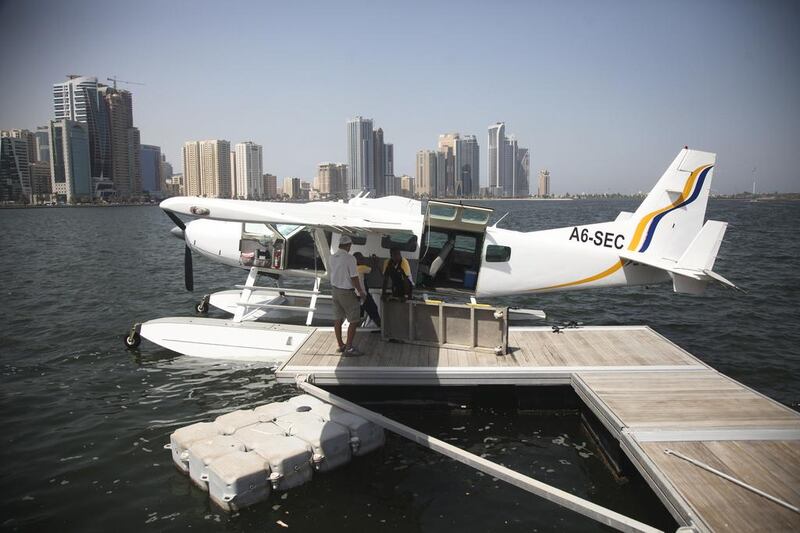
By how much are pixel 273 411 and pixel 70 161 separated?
143 meters

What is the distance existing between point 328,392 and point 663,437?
13.8ft

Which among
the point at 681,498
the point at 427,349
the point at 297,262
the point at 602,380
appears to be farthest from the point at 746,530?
the point at 297,262

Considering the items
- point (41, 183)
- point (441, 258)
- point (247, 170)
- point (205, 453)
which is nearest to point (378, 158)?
point (247, 170)

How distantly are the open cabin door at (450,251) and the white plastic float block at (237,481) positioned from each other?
5.12m

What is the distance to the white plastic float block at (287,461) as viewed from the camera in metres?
5.88

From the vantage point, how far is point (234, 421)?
6836 millimetres

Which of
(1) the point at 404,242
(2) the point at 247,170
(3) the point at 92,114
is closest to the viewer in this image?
(1) the point at 404,242

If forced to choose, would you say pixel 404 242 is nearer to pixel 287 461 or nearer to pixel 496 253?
pixel 496 253

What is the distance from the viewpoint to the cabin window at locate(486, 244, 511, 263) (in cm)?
1023

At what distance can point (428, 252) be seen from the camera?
10211mm

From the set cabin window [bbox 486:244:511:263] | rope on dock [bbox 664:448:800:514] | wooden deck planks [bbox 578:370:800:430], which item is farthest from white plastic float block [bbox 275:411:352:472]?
cabin window [bbox 486:244:511:263]

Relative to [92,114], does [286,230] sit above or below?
below

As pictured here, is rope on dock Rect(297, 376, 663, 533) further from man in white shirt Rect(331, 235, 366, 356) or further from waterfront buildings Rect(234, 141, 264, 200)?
waterfront buildings Rect(234, 141, 264, 200)

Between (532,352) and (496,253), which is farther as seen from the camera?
(496,253)
